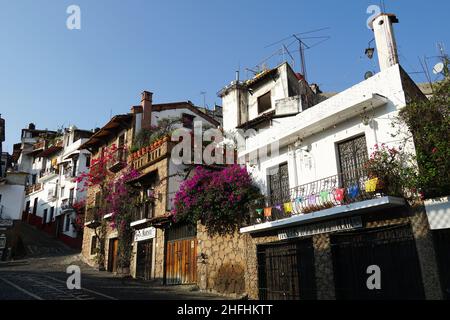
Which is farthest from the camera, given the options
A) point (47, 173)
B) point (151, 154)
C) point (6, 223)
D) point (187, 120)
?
point (47, 173)

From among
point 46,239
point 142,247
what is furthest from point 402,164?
point 46,239

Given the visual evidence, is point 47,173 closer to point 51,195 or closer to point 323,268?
point 51,195

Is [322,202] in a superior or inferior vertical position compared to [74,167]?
inferior

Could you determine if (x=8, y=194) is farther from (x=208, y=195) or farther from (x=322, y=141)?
(x=322, y=141)

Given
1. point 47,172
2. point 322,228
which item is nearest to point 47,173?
point 47,172

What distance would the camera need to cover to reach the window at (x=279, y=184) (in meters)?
14.7

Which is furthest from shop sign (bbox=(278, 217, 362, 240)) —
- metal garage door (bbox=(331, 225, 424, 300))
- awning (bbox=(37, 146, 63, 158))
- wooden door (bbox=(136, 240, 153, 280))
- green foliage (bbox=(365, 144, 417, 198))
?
awning (bbox=(37, 146, 63, 158))

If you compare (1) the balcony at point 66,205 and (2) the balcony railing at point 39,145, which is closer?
(1) the balcony at point 66,205

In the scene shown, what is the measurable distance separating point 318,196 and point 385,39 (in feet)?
20.9

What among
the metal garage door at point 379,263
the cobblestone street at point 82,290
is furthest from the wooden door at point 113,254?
the metal garage door at point 379,263

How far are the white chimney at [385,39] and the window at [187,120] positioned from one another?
1537 centimetres

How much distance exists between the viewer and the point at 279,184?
15109 millimetres

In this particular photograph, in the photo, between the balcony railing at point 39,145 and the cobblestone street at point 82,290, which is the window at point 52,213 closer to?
the balcony railing at point 39,145

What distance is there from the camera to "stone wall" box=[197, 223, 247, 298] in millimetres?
15195
